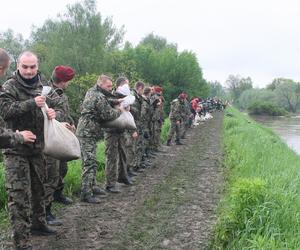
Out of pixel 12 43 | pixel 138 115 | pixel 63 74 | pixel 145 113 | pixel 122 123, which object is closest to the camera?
pixel 63 74

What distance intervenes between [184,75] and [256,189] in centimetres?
3865

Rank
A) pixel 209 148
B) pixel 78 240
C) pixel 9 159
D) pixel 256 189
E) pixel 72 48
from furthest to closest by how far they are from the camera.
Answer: pixel 72 48, pixel 209 148, pixel 256 189, pixel 78 240, pixel 9 159

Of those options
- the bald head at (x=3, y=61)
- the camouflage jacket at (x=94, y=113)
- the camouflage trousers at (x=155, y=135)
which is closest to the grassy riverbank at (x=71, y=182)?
the camouflage jacket at (x=94, y=113)

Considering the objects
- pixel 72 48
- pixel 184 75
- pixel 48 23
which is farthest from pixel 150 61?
pixel 48 23

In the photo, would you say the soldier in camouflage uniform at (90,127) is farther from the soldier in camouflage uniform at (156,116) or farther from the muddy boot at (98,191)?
the soldier in camouflage uniform at (156,116)

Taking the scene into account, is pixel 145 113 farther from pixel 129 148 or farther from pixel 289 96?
pixel 289 96

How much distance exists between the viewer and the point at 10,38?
63.1 meters

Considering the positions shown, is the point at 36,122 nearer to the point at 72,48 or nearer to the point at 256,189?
the point at 256,189

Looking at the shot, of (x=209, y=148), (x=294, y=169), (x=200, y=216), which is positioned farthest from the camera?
(x=209, y=148)

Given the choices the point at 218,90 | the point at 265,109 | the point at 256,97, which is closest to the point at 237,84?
the point at 218,90

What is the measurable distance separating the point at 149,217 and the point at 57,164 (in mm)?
1420

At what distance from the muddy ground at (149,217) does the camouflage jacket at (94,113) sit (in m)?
1.08

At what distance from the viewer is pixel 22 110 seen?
417 centimetres

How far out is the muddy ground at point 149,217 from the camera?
493cm
